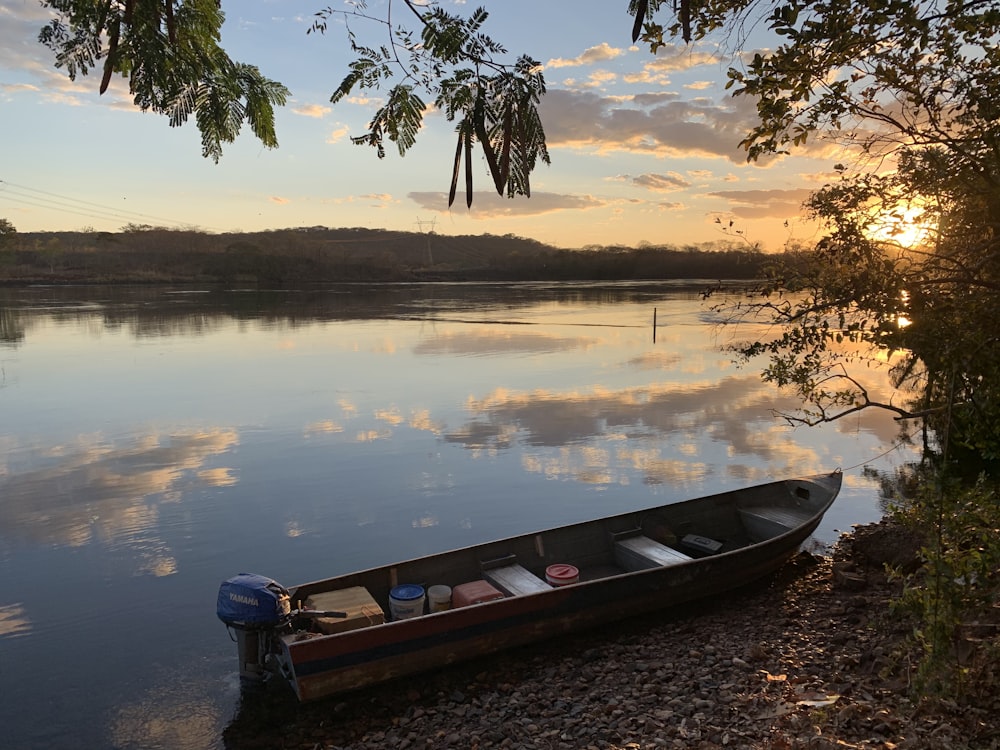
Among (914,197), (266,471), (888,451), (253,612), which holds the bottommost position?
(266,471)

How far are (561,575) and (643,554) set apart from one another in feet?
4.93

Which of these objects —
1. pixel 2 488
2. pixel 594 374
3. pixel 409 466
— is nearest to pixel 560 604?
pixel 409 466

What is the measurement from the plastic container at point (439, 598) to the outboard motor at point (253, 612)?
1820 mm

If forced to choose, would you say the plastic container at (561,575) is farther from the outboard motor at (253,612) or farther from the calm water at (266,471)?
the outboard motor at (253,612)

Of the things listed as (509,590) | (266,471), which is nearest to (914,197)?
(509,590)

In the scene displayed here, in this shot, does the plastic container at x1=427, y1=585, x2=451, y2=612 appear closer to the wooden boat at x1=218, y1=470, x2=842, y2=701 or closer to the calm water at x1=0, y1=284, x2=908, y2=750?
the wooden boat at x1=218, y1=470, x2=842, y2=701

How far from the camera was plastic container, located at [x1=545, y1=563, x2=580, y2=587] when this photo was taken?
9.46m

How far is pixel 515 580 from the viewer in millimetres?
9398

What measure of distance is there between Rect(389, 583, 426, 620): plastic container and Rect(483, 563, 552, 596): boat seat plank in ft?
4.19

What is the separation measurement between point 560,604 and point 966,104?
262 inches

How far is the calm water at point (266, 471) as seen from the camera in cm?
868

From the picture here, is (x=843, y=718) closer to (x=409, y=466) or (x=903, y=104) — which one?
(x=903, y=104)

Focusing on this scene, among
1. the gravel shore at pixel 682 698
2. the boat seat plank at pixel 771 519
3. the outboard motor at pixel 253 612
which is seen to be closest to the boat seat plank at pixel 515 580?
the gravel shore at pixel 682 698

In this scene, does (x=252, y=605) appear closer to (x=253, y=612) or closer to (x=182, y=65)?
(x=253, y=612)
